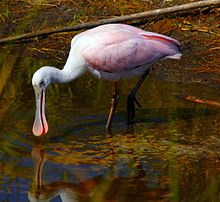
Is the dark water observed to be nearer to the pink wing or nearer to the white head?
the white head

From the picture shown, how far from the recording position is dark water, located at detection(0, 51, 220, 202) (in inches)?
224

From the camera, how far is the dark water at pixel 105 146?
18.6 ft

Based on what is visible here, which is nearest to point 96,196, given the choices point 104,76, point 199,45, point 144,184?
point 144,184

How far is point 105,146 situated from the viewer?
260 inches

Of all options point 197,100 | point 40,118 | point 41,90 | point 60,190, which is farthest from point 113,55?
point 60,190

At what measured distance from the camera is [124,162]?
6246mm

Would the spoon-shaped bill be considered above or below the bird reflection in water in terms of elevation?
above

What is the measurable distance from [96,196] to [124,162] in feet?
2.26

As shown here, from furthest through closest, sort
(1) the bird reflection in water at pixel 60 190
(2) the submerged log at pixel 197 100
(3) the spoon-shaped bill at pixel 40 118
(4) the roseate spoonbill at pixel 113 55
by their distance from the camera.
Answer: (2) the submerged log at pixel 197 100 < (4) the roseate spoonbill at pixel 113 55 < (3) the spoon-shaped bill at pixel 40 118 < (1) the bird reflection in water at pixel 60 190

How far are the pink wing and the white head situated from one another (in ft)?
1.08

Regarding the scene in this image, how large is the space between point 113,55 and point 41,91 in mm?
647

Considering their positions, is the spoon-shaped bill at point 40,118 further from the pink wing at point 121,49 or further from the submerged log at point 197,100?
the submerged log at point 197,100

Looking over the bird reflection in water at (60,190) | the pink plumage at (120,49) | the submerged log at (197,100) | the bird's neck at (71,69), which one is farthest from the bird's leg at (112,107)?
the bird reflection in water at (60,190)

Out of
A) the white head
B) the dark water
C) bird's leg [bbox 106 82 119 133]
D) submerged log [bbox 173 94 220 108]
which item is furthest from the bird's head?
submerged log [bbox 173 94 220 108]
